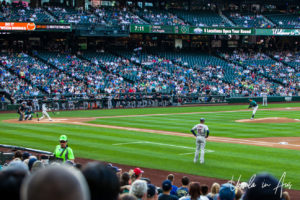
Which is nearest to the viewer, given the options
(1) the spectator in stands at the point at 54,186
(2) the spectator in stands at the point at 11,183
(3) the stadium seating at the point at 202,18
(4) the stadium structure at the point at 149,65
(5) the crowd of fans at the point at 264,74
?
(1) the spectator in stands at the point at 54,186

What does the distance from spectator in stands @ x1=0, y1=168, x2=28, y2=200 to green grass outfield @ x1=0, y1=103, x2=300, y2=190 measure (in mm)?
12899

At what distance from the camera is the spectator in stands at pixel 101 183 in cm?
340

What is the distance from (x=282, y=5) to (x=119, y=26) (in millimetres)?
33813

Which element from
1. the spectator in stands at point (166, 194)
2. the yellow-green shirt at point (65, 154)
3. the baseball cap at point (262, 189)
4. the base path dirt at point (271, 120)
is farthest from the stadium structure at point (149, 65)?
the baseball cap at point (262, 189)

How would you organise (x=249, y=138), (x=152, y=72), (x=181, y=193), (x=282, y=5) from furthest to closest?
(x=282, y=5), (x=152, y=72), (x=249, y=138), (x=181, y=193)

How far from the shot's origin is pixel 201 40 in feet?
243

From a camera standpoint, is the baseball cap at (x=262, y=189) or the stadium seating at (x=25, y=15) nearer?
the baseball cap at (x=262, y=189)

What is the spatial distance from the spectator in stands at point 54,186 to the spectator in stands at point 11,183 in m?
0.56

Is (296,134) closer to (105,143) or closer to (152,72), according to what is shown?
(105,143)

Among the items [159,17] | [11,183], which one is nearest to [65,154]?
[11,183]

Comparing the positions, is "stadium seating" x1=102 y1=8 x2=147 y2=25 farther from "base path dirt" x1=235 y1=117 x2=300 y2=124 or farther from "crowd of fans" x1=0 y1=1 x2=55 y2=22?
"base path dirt" x1=235 y1=117 x2=300 y2=124

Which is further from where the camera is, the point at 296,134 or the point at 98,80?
the point at 98,80

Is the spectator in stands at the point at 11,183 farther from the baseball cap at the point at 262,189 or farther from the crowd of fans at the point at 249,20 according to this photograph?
the crowd of fans at the point at 249,20

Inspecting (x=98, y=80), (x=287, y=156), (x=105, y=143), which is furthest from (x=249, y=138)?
(x=98, y=80)
